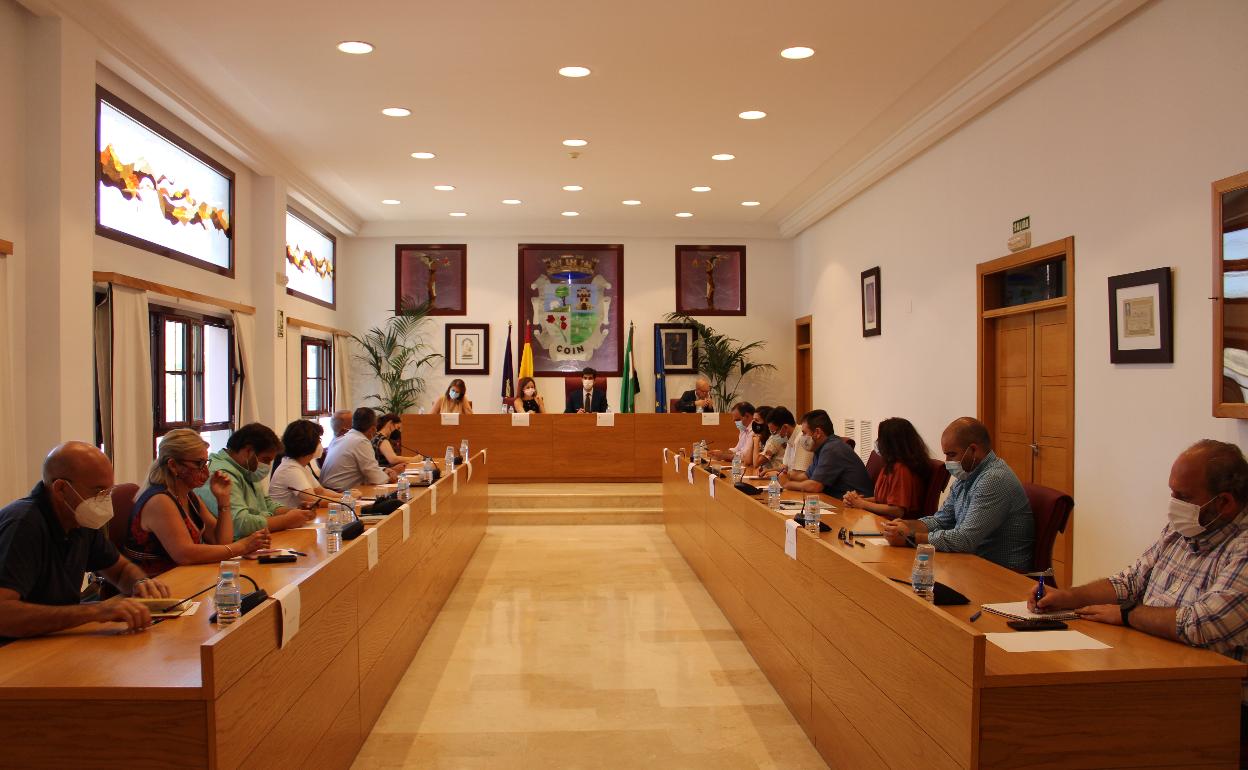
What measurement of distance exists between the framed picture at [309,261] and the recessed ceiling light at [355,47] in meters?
4.24

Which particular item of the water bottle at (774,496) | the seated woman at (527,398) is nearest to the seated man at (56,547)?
the water bottle at (774,496)

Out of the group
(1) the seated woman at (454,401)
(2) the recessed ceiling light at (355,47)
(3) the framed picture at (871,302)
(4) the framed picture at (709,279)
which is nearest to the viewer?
(2) the recessed ceiling light at (355,47)

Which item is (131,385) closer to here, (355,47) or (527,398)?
(355,47)

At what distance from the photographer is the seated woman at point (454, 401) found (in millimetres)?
10141

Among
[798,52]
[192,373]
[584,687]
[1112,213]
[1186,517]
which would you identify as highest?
[798,52]

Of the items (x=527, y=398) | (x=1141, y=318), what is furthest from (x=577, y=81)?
(x=527, y=398)

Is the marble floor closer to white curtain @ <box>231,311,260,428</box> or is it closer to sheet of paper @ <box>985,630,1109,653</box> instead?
sheet of paper @ <box>985,630,1109,653</box>

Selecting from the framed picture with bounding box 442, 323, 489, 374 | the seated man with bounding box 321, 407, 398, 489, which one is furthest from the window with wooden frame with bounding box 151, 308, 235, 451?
the framed picture with bounding box 442, 323, 489, 374

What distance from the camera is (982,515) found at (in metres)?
3.43

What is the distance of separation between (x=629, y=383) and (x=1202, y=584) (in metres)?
9.36

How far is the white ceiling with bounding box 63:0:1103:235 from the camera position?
4.98 meters

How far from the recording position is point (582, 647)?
15.1 feet

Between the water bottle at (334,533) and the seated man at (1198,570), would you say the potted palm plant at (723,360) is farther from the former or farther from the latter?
the seated man at (1198,570)

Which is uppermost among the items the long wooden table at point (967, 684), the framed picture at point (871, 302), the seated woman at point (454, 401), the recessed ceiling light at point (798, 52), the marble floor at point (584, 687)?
the recessed ceiling light at point (798, 52)
